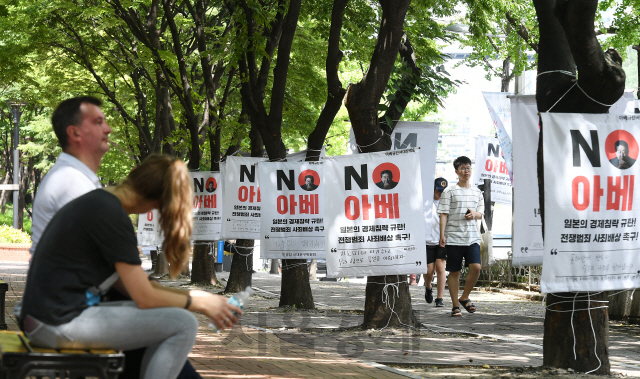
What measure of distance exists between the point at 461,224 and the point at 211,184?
6431 mm

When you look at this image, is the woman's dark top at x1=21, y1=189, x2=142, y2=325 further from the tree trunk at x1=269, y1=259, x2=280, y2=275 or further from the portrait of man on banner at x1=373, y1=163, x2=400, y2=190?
the tree trunk at x1=269, y1=259, x2=280, y2=275

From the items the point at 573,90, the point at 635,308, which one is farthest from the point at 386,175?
the point at 635,308

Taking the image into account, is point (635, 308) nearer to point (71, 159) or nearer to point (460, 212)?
point (460, 212)

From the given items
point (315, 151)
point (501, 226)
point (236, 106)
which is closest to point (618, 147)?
point (315, 151)

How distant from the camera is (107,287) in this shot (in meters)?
3.53

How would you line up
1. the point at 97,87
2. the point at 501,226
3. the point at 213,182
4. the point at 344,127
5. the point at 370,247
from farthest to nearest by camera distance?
the point at 501,226 < the point at 344,127 < the point at 97,87 < the point at 213,182 < the point at 370,247

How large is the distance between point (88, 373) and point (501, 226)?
154ft

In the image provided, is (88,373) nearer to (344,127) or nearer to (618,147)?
(618,147)

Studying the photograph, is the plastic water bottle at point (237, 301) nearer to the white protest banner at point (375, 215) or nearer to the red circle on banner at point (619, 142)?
the red circle on banner at point (619, 142)

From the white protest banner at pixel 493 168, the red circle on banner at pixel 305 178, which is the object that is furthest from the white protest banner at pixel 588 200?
the white protest banner at pixel 493 168

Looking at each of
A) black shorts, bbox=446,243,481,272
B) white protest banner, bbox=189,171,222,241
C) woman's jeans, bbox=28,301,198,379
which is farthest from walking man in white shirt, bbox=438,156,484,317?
woman's jeans, bbox=28,301,198,379

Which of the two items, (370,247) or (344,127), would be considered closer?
→ (370,247)

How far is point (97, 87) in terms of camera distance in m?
21.9

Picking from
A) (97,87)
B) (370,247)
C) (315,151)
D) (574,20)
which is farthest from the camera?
(97,87)
